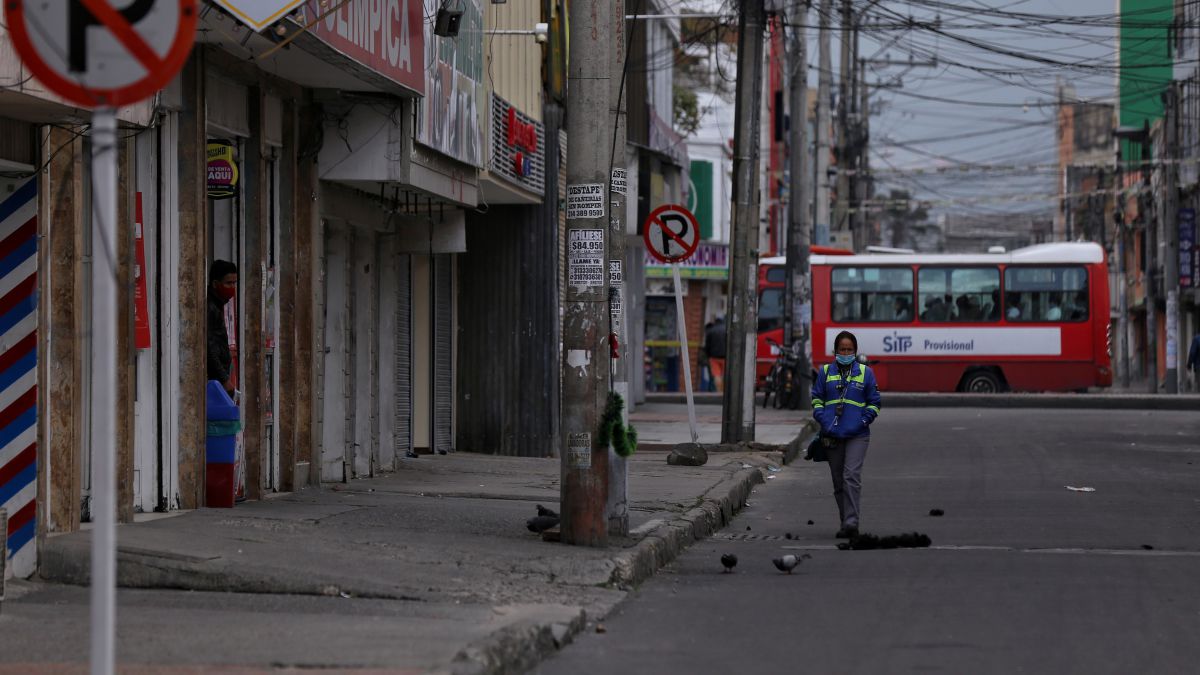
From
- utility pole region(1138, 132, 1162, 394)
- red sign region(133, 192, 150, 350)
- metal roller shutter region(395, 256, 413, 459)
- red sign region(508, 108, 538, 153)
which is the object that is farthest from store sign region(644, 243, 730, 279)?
red sign region(133, 192, 150, 350)

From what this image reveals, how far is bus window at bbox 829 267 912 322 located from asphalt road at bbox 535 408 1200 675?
66.6 ft

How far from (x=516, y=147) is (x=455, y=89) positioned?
2.87m

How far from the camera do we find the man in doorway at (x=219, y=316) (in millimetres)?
12188

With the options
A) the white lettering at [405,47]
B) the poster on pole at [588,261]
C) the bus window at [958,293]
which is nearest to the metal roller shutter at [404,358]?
the white lettering at [405,47]

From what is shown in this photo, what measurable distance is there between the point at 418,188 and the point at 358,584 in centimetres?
686

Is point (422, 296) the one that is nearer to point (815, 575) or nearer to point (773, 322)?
point (815, 575)

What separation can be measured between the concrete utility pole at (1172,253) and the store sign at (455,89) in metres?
34.3

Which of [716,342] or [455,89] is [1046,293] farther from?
[455,89]

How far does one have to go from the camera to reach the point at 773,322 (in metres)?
40.4

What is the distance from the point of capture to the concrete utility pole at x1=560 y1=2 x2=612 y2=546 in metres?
11.1

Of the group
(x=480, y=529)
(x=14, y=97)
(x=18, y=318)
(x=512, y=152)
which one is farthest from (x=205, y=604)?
(x=512, y=152)

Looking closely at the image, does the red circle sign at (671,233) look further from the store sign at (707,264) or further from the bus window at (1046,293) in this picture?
the store sign at (707,264)

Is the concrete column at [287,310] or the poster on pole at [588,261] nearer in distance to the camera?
the poster on pole at [588,261]

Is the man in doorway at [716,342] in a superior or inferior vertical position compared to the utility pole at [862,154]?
inferior
